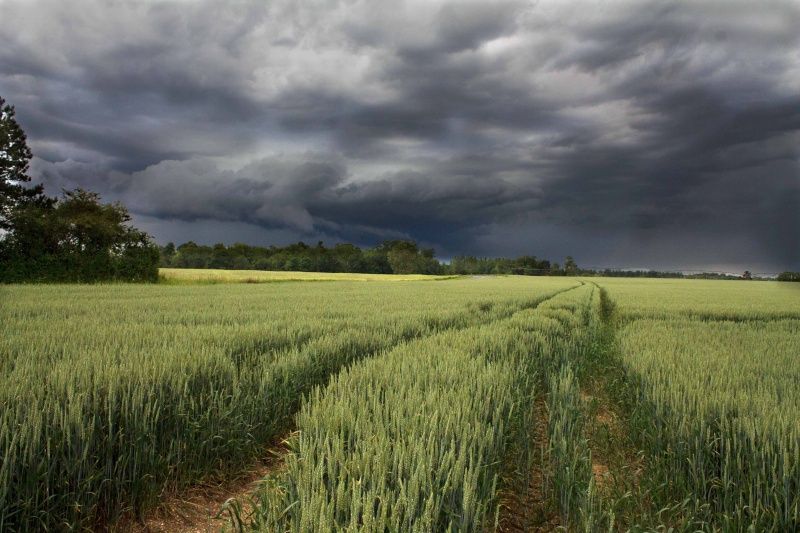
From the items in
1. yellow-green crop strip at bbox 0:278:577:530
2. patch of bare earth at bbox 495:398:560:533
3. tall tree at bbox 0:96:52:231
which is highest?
tall tree at bbox 0:96:52:231

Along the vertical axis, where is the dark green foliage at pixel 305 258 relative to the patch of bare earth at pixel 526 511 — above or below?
A: above

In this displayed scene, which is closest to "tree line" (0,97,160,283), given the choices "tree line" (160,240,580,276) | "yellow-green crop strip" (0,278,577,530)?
"yellow-green crop strip" (0,278,577,530)

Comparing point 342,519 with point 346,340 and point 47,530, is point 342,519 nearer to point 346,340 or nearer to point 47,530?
point 47,530

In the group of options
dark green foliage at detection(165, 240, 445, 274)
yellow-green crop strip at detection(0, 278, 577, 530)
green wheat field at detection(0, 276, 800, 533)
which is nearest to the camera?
green wheat field at detection(0, 276, 800, 533)

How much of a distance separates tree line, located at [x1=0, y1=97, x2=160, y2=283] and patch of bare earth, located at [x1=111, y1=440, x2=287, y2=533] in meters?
33.3

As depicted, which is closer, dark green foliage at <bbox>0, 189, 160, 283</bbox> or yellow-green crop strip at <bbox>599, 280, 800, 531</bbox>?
yellow-green crop strip at <bbox>599, 280, 800, 531</bbox>

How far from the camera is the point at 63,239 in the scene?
30.3 m

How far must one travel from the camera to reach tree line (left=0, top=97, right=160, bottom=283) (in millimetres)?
28609

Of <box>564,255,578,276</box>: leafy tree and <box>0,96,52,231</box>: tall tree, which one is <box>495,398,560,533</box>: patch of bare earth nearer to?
<box>0,96,52,231</box>: tall tree

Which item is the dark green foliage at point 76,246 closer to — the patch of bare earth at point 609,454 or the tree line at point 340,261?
the patch of bare earth at point 609,454

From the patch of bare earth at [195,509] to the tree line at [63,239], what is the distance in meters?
33.3

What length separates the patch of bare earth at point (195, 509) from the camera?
3066mm

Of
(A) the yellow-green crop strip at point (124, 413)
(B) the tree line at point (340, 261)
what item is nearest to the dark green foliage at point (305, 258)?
(B) the tree line at point (340, 261)

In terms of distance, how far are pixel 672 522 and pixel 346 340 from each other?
479 centimetres
